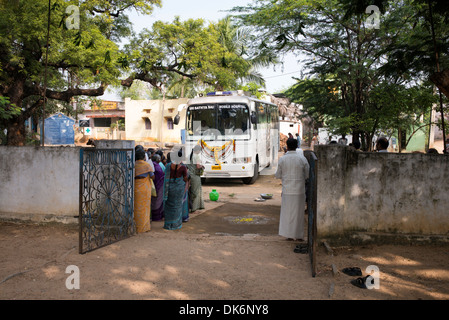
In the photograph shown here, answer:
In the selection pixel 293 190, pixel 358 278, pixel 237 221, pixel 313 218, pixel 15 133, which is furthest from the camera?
pixel 15 133

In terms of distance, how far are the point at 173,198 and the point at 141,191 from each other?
23.2 inches

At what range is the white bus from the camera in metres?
12.9

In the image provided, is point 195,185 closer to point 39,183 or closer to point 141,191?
point 141,191

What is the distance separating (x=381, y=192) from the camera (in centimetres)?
Result: 535

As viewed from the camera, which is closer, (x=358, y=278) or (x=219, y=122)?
(x=358, y=278)

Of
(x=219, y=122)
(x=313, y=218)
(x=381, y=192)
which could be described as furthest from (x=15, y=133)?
(x=381, y=192)

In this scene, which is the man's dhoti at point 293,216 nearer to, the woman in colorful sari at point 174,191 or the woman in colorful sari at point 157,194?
the woman in colorful sari at point 174,191

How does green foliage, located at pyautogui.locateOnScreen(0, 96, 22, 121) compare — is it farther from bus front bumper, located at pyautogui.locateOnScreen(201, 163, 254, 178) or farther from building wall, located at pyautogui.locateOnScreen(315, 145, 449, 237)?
building wall, located at pyautogui.locateOnScreen(315, 145, 449, 237)

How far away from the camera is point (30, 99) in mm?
18094

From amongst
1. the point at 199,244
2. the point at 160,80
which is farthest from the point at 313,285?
the point at 160,80

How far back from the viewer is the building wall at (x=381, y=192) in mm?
5258

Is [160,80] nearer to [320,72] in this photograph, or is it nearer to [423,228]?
[320,72]

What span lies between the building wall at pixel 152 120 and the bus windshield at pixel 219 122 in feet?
61.7

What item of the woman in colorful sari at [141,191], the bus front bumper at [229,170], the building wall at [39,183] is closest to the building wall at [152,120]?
the bus front bumper at [229,170]
